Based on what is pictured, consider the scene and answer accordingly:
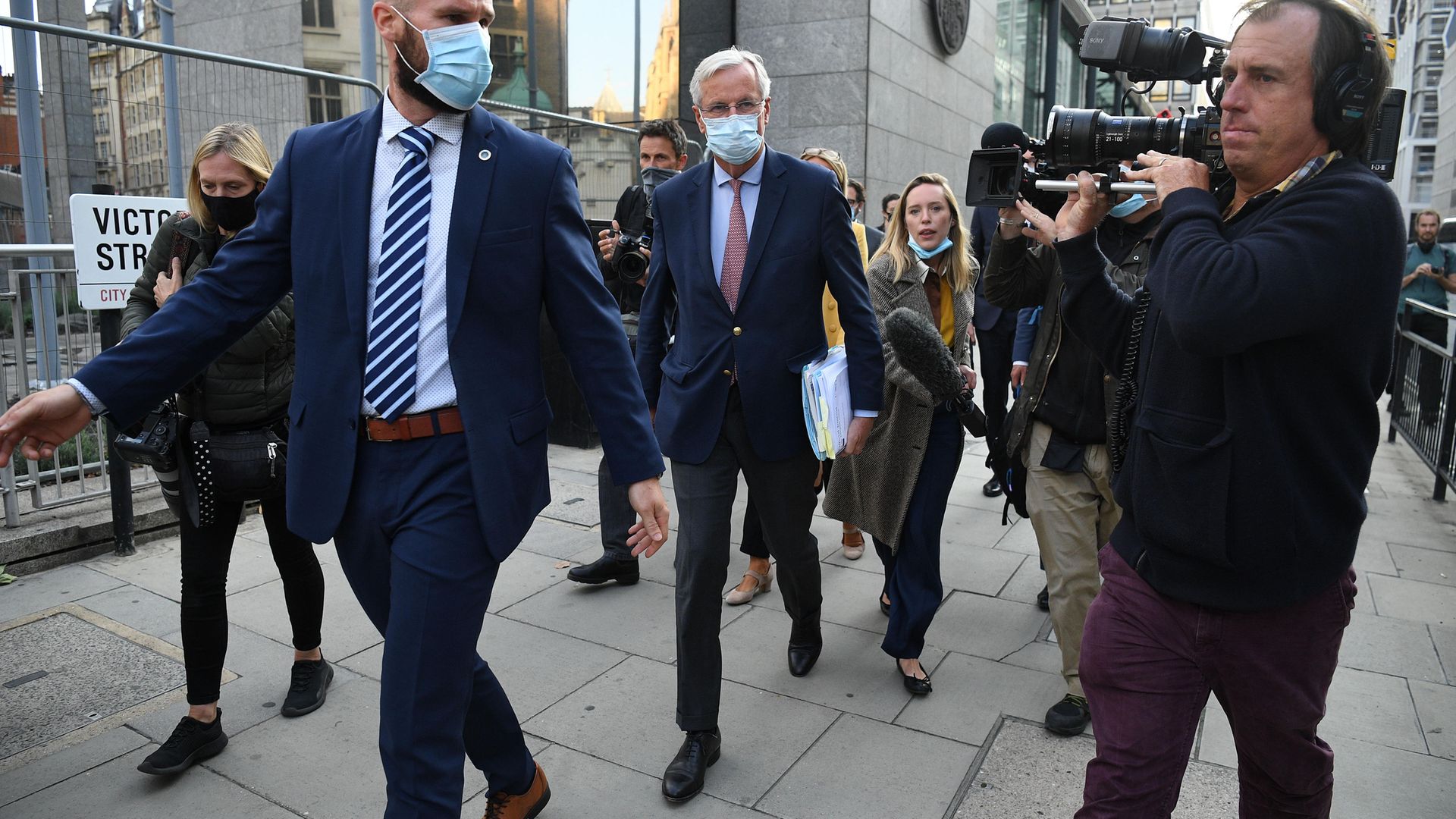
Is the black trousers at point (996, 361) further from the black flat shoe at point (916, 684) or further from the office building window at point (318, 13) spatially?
the office building window at point (318, 13)

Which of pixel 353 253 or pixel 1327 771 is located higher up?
pixel 353 253

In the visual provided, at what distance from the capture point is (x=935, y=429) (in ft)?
13.4

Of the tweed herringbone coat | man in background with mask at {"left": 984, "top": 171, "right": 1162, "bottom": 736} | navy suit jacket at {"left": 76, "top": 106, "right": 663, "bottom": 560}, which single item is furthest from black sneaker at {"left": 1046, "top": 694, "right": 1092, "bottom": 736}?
navy suit jacket at {"left": 76, "top": 106, "right": 663, "bottom": 560}

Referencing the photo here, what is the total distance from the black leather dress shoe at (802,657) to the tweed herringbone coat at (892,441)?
19.9 inches

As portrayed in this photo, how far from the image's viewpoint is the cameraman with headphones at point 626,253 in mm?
4836

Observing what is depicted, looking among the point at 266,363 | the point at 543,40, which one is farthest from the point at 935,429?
the point at 543,40

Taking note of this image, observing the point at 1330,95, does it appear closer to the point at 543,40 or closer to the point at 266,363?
the point at 266,363

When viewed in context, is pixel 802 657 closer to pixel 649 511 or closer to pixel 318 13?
pixel 649 511

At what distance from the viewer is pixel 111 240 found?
4965mm

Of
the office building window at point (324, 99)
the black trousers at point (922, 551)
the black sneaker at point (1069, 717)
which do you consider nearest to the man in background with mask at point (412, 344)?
the black trousers at point (922, 551)

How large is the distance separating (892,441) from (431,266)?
231 centimetres

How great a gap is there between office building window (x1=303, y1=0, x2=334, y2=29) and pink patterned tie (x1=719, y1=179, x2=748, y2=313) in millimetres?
10483

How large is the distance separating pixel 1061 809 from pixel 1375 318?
1.80 meters

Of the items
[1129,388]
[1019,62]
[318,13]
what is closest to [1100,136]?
[1129,388]
